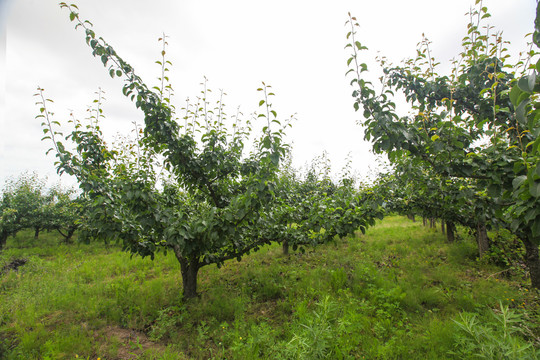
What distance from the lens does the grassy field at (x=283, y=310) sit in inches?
129

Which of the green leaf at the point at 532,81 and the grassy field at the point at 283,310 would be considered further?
the grassy field at the point at 283,310

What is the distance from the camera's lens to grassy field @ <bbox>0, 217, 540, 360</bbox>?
10.7 feet

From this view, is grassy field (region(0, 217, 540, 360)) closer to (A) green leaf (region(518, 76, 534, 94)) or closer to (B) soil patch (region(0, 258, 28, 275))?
(B) soil patch (region(0, 258, 28, 275))

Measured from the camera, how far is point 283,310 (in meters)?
4.82

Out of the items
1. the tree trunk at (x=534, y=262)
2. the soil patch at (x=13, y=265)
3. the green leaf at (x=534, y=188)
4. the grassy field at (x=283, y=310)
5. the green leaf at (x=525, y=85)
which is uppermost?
the green leaf at (x=525, y=85)

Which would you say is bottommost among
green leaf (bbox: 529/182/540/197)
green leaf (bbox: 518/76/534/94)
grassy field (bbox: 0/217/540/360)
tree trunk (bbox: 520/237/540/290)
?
grassy field (bbox: 0/217/540/360)

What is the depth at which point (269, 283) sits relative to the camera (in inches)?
231

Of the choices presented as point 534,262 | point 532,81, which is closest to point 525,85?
point 532,81

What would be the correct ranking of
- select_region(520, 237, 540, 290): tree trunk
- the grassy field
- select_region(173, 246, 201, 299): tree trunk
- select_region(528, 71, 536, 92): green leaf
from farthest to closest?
select_region(173, 246, 201, 299): tree trunk → select_region(520, 237, 540, 290): tree trunk → the grassy field → select_region(528, 71, 536, 92): green leaf

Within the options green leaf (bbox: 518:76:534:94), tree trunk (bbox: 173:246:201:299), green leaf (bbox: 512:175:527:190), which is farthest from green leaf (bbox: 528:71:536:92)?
tree trunk (bbox: 173:246:201:299)

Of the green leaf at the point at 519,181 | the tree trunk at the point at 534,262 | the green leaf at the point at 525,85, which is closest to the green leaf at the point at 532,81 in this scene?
the green leaf at the point at 525,85

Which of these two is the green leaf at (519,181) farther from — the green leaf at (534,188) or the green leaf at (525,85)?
the green leaf at (525,85)

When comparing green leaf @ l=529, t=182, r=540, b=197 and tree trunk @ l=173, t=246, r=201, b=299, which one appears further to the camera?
tree trunk @ l=173, t=246, r=201, b=299

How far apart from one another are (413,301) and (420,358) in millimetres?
1833
